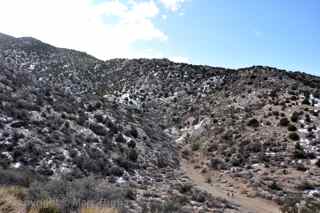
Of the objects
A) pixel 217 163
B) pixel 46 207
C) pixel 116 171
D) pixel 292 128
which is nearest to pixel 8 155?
pixel 116 171

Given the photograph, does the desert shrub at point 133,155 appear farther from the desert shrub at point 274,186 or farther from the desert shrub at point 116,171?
the desert shrub at point 274,186

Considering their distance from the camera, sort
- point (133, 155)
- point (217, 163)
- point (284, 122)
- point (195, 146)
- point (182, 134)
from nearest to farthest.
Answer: point (133, 155), point (217, 163), point (284, 122), point (195, 146), point (182, 134)

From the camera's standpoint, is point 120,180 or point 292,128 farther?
point 292,128

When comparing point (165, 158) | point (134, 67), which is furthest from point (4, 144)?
point (134, 67)

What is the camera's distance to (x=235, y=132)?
31688mm

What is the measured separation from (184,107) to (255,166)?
23318mm

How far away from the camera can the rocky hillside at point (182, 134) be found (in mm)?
18547

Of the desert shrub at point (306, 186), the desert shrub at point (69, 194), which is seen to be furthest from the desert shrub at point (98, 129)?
the desert shrub at point (306, 186)

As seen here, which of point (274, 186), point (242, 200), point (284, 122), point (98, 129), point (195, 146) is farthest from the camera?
point (195, 146)

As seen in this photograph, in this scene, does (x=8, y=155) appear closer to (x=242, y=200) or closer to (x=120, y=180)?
(x=120, y=180)

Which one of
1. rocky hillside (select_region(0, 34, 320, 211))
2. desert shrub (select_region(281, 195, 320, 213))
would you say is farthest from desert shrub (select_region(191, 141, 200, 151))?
desert shrub (select_region(281, 195, 320, 213))

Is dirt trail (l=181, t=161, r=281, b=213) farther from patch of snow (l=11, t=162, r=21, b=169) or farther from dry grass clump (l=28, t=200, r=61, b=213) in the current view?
dry grass clump (l=28, t=200, r=61, b=213)

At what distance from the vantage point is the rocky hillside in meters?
18.5

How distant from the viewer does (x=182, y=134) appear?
37938mm
